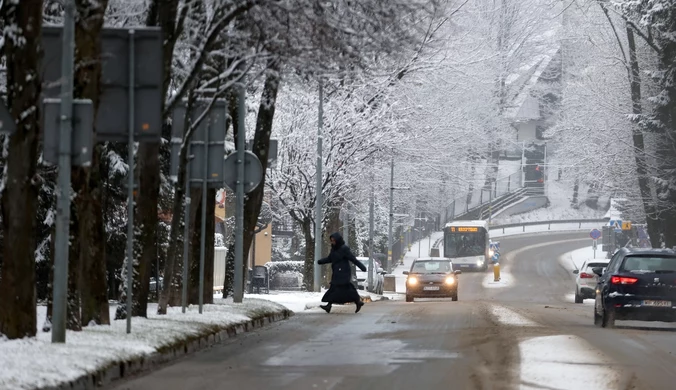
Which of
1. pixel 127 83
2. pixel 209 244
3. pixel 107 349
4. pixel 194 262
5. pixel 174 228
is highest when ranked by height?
pixel 127 83

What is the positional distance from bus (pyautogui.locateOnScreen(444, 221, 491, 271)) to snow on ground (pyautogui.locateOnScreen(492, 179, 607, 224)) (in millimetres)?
29030

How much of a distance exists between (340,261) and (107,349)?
1333 centimetres

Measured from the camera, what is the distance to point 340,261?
2733 cm

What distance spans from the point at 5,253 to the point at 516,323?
36.0ft

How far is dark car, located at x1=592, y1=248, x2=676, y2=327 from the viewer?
24.1 metres

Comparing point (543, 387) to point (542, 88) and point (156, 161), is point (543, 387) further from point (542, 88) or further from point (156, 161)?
point (542, 88)

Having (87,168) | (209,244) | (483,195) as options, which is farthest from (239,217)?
(483,195)

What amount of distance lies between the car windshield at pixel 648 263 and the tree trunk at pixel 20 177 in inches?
→ 505

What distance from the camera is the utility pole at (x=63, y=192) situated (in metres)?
14.4

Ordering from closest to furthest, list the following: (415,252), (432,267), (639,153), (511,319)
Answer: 1. (511,319)
2. (432,267)
3. (639,153)
4. (415,252)

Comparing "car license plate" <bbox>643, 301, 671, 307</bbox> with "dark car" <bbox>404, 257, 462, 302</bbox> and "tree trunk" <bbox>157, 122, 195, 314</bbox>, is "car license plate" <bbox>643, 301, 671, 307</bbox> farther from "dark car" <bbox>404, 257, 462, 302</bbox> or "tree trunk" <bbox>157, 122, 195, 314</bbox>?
"dark car" <bbox>404, 257, 462, 302</bbox>

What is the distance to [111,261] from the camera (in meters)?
31.7

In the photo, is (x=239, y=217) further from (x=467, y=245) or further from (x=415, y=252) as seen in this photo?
(x=415, y=252)

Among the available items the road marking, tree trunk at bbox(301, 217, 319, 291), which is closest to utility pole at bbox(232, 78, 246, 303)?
the road marking
